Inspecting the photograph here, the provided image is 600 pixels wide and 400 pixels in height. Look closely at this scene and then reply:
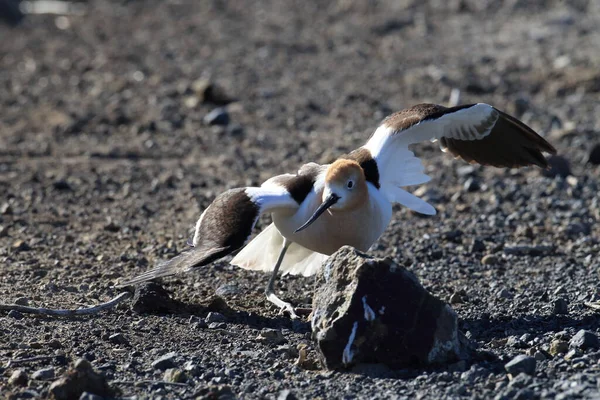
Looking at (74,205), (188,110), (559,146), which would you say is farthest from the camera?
(188,110)

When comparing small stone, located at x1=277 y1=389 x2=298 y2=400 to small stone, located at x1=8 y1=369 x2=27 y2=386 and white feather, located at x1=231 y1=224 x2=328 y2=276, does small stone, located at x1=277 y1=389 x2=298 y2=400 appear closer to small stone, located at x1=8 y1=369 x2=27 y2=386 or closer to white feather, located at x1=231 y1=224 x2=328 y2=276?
small stone, located at x1=8 y1=369 x2=27 y2=386

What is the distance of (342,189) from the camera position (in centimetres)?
688

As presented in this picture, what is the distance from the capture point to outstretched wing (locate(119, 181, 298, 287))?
635cm

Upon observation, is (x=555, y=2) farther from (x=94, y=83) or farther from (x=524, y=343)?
(x=524, y=343)

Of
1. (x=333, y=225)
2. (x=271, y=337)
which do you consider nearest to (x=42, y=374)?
(x=271, y=337)

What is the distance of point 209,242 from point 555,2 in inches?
551

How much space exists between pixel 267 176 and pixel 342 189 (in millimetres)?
3606

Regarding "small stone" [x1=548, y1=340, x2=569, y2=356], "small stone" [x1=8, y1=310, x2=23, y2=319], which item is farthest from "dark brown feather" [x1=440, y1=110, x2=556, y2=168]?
"small stone" [x1=8, y1=310, x2=23, y2=319]

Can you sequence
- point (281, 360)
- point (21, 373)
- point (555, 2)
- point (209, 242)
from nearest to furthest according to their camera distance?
point (21, 373) < point (281, 360) < point (209, 242) < point (555, 2)

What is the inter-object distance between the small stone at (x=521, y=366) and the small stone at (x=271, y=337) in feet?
4.73

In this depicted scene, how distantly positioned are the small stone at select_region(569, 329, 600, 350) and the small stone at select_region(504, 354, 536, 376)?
0.43m

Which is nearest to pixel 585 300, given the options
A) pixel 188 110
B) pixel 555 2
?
pixel 188 110

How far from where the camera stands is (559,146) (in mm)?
11227

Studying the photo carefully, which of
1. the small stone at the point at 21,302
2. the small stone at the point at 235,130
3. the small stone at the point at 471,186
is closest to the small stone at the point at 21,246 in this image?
the small stone at the point at 21,302
